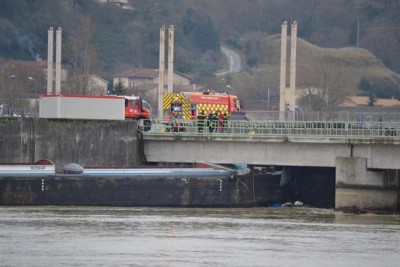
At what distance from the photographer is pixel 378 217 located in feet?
211

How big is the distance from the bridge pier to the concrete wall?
9.74 m

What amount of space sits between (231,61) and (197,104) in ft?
337

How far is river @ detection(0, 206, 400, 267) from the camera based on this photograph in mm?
48438

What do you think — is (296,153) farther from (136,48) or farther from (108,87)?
(136,48)

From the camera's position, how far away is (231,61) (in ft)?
623

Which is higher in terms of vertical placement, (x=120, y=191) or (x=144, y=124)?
(x=144, y=124)

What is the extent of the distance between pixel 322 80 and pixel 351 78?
720 centimetres

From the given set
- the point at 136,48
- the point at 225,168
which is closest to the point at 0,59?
the point at 136,48

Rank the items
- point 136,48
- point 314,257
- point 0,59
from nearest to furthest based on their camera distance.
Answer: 1. point 314,257
2. point 0,59
3. point 136,48

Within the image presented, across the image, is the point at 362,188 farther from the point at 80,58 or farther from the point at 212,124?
the point at 80,58

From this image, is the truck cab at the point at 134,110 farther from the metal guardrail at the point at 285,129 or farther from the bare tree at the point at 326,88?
the bare tree at the point at 326,88

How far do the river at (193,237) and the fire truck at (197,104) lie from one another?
19.5 m

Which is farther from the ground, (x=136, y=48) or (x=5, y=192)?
(x=136, y=48)

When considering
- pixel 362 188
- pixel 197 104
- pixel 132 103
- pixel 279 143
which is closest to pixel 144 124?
pixel 132 103
